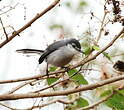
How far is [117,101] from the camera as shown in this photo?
1.37 m

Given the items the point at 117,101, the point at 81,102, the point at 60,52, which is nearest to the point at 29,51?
the point at 60,52

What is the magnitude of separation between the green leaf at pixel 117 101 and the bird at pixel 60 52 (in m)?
0.46

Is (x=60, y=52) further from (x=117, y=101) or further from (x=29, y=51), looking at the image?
(x=117, y=101)

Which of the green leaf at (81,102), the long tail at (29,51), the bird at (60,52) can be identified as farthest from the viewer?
the bird at (60,52)

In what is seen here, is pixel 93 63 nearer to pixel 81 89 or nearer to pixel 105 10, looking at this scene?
pixel 105 10

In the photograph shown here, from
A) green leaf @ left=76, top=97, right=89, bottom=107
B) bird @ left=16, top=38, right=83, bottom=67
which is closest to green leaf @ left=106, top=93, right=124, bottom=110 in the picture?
green leaf @ left=76, top=97, right=89, bottom=107

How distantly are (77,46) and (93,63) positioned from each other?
22 centimetres

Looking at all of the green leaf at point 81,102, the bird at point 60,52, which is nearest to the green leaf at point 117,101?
the green leaf at point 81,102

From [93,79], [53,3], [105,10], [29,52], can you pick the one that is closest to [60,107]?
[93,79]

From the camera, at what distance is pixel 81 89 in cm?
110

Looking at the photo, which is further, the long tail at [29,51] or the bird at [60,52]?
the bird at [60,52]

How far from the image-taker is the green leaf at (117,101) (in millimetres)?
1361

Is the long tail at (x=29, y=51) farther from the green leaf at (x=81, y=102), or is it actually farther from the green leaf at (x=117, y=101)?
the green leaf at (x=117, y=101)

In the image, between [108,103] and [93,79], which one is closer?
[108,103]
